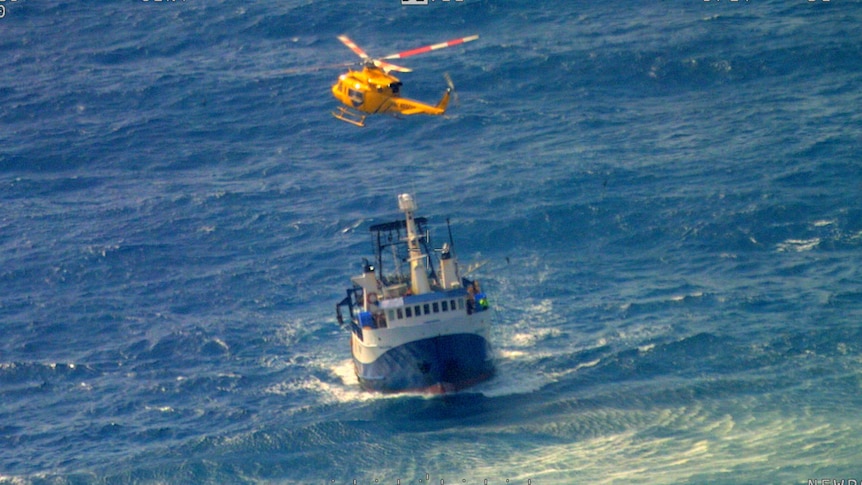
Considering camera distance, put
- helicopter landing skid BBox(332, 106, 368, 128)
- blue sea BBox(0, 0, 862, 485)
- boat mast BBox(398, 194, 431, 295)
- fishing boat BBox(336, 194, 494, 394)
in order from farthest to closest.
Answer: boat mast BBox(398, 194, 431, 295) < fishing boat BBox(336, 194, 494, 394) < helicopter landing skid BBox(332, 106, 368, 128) < blue sea BBox(0, 0, 862, 485)

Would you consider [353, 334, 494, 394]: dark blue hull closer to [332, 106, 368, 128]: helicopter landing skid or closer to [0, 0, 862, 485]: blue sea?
[0, 0, 862, 485]: blue sea

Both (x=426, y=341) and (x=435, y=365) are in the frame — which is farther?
(x=435, y=365)

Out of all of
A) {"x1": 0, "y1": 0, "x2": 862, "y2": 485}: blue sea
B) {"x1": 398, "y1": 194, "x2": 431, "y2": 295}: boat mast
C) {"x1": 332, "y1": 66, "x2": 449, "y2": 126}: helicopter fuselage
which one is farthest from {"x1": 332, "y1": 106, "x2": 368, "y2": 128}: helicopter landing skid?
{"x1": 398, "y1": 194, "x2": 431, "y2": 295}: boat mast

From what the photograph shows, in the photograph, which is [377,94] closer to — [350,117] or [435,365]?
[435,365]

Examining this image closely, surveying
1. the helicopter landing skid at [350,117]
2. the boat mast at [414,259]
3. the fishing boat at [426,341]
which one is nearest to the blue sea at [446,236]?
the fishing boat at [426,341]

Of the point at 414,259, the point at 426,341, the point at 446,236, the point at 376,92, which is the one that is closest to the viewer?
the point at 426,341

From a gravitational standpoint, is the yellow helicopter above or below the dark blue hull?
above

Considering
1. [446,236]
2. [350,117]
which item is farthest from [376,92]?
[350,117]
